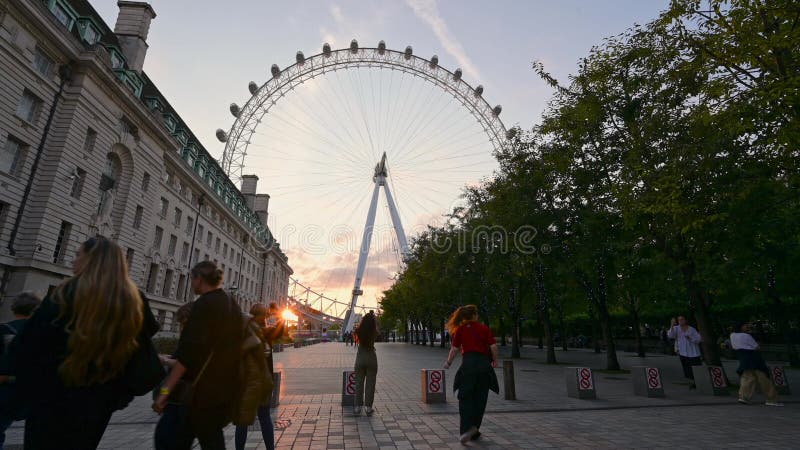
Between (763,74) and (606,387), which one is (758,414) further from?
(763,74)

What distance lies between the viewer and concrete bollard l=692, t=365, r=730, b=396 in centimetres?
1323

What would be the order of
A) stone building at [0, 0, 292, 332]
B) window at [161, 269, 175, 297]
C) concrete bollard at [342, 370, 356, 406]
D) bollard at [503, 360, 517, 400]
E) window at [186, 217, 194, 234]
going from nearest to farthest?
1. concrete bollard at [342, 370, 356, 406]
2. bollard at [503, 360, 517, 400]
3. stone building at [0, 0, 292, 332]
4. window at [161, 269, 175, 297]
5. window at [186, 217, 194, 234]

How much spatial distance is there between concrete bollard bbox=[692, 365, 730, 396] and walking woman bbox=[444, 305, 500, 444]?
10.2 m

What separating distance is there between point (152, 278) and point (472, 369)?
42744 mm

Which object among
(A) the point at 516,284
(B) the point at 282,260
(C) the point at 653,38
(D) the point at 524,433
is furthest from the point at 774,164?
(B) the point at 282,260

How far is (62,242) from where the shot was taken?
91.8ft

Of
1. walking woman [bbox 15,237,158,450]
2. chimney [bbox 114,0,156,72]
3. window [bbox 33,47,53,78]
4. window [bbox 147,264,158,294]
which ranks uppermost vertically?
chimney [bbox 114,0,156,72]

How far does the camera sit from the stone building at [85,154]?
79.4ft

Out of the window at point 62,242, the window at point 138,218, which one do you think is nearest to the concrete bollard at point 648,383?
the window at point 62,242

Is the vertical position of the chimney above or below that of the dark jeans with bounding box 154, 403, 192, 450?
above

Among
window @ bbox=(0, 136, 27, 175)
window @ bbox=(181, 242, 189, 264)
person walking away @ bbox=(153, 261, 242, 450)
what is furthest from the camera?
window @ bbox=(181, 242, 189, 264)

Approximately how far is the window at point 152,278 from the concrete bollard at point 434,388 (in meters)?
38.5

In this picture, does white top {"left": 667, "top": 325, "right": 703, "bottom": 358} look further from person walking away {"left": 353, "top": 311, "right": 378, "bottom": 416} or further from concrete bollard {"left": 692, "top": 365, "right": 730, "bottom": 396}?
person walking away {"left": 353, "top": 311, "right": 378, "bottom": 416}

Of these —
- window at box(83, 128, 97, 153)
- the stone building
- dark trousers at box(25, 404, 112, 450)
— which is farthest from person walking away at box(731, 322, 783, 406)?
window at box(83, 128, 97, 153)
